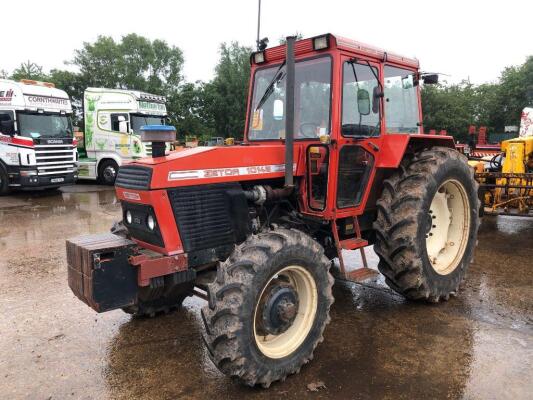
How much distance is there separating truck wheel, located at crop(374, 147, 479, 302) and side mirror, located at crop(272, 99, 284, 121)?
1188 millimetres

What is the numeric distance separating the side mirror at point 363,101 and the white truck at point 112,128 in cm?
1117

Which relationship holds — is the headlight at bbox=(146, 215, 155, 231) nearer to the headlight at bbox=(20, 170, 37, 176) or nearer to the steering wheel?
the steering wheel

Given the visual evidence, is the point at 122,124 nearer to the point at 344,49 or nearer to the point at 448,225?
the point at 344,49

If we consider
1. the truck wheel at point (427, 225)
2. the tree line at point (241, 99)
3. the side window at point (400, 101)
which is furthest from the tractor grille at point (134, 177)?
the tree line at point (241, 99)

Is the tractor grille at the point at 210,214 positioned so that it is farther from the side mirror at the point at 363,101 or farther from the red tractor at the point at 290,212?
the side mirror at the point at 363,101

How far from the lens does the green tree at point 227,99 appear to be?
26141 millimetres

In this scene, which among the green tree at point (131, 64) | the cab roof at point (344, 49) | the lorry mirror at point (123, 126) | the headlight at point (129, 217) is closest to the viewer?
the headlight at point (129, 217)

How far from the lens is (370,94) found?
3.87 m

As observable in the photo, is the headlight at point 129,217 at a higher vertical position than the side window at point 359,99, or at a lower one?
lower

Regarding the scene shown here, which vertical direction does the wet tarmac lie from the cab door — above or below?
below

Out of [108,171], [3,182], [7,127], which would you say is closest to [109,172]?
[108,171]

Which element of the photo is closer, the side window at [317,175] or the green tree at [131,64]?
the side window at [317,175]

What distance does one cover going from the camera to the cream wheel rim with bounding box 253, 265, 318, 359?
299cm

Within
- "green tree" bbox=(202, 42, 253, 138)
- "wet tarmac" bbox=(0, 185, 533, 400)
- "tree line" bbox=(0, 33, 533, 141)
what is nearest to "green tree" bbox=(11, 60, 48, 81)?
"tree line" bbox=(0, 33, 533, 141)
